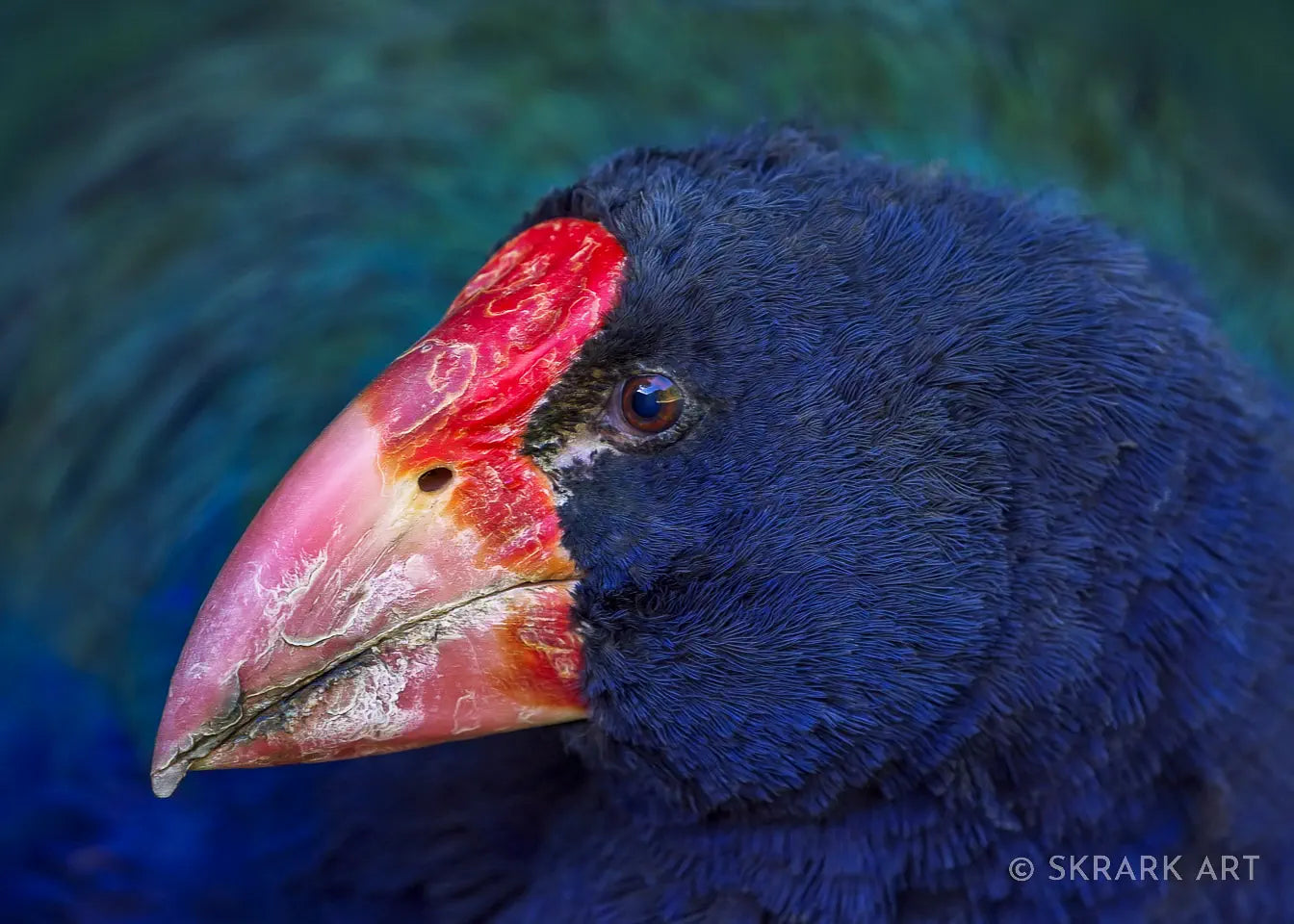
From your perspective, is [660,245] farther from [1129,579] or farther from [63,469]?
[63,469]

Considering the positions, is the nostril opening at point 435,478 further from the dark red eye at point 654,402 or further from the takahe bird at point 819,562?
the dark red eye at point 654,402

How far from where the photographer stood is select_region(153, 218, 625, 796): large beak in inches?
92.4

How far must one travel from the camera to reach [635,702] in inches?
97.3

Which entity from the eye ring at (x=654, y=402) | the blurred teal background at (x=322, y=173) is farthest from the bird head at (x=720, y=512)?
the blurred teal background at (x=322, y=173)

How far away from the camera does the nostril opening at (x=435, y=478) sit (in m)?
2.38

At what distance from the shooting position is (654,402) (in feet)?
7.79

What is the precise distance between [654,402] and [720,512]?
22cm

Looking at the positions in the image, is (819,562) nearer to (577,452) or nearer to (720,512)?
(720,512)

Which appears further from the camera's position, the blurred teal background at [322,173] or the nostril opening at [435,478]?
the blurred teal background at [322,173]

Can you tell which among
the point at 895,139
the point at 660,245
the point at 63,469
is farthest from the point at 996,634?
the point at 63,469

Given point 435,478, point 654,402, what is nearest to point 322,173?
point 435,478

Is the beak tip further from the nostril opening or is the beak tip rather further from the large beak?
the nostril opening

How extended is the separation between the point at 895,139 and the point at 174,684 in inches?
101

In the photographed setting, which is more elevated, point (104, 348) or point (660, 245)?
point (104, 348)
